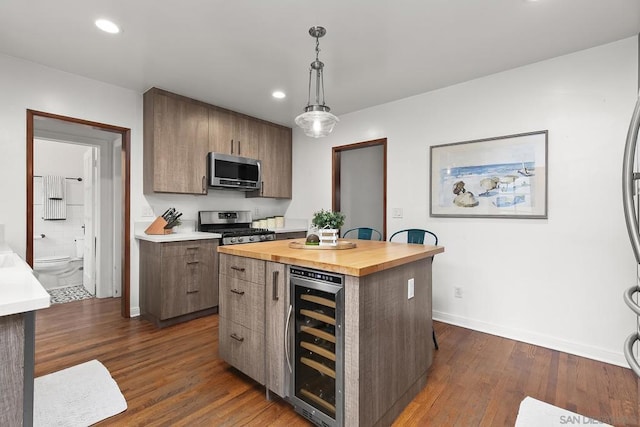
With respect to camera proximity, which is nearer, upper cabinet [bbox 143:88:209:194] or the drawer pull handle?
the drawer pull handle

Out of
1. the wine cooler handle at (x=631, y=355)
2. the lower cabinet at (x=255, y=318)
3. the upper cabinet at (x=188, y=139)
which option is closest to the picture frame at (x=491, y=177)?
the wine cooler handle at (x=631, y=355)

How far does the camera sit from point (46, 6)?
199 centimetres

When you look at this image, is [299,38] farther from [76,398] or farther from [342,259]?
[76,398]

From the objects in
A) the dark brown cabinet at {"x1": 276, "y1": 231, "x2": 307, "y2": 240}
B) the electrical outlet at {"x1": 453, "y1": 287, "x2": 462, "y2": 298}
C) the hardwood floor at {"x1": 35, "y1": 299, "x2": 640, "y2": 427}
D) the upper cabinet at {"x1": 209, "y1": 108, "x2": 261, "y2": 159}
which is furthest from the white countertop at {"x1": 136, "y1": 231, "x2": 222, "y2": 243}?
the electrical outlet at {"x1": 453, "y1": 287, "x2": 462, "y2": 298}

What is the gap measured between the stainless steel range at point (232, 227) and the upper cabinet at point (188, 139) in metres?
0.41

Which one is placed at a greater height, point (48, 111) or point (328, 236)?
point (48, 111)

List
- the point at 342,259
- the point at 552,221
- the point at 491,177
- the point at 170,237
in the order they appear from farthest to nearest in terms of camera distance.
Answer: the point at 170,237
the point at 491,177
the point at 552,221
the point at 342,259

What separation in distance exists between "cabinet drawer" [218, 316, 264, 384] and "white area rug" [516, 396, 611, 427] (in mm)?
1503

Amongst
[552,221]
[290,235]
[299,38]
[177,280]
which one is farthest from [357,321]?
[290,235]

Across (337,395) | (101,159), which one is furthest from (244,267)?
(101,159)

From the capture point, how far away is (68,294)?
14.0 feet

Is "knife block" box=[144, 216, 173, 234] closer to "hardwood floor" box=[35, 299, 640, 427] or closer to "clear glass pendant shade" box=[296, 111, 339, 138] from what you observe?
"hardwood floor" box=[35, 299, 640, 427]

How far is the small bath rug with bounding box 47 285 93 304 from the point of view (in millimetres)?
4008

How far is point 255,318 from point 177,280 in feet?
5.26
